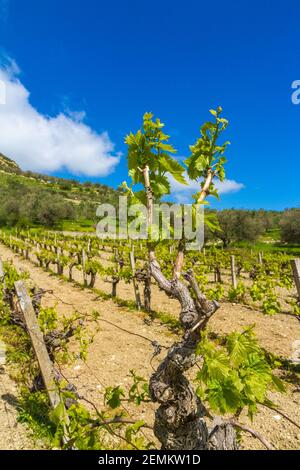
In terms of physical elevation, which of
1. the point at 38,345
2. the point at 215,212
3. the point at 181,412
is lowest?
the point at 38,345

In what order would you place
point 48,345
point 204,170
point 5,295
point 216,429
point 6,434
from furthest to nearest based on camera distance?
point 5,295 < point 48,345 < point 6,434 < point 216,429 < point 204,170

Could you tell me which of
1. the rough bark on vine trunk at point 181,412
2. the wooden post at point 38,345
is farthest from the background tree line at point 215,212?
the rough bark on vine trunk at point 181,412

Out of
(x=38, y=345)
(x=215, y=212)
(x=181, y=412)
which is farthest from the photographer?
(x=215, y=212)

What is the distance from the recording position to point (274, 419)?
536 cm

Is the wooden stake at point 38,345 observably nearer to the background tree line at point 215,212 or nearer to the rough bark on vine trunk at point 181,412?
the rough bark on vine trunk at point 181,412

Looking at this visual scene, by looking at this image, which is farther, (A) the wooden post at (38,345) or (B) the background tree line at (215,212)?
(B) the background tree line at (215,212)

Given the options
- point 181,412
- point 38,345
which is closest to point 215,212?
point 38,345

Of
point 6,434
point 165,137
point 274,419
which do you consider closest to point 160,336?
point 274,419

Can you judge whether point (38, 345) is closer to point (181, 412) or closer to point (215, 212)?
point (181, 412)

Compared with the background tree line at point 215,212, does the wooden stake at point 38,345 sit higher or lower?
lower

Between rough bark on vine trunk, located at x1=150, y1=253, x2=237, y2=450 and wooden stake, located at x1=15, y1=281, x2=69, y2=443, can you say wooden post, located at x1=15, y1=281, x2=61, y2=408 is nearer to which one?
wooden stake, located at x1=15, y1=281, x2=69, y2=443

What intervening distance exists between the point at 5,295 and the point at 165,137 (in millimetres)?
8941
